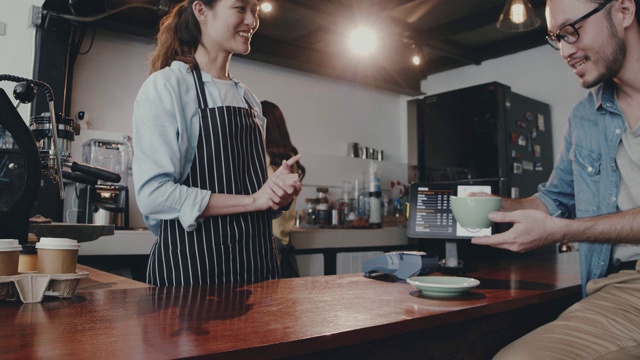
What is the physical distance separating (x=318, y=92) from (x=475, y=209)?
4.09 meters

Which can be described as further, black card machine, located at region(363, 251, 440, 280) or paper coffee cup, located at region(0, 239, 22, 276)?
black card machine, located at region(363, 251, 440, 280)

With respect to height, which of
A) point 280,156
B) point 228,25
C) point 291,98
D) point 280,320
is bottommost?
point 280,320

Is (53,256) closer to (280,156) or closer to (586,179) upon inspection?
(586,179)

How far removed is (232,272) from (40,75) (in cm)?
252

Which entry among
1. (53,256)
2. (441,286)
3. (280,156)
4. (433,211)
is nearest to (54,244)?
(53,256)

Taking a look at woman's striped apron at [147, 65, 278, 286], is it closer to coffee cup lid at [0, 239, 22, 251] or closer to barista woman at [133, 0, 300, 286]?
barista woman at [133, 0, 300, 286]

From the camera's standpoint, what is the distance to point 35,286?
0.97 metres

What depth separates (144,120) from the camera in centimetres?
142

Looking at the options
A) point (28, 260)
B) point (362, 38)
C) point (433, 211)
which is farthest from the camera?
point (362, 38)

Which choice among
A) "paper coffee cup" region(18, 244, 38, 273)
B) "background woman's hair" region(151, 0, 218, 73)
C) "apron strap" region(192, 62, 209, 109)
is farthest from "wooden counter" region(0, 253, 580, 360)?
"background woman's hair" region(151, 0, 218, 73)

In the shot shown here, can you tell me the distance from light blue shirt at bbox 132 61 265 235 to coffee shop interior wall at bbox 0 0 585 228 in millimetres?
2253

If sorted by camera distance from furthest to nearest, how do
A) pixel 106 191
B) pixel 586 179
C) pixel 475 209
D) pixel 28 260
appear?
pixel 106 191 < pixel 586 179 < pixel 475 209 < pixel 28 260

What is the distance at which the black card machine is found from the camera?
4.78ft

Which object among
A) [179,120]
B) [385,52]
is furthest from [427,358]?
[385,52]
